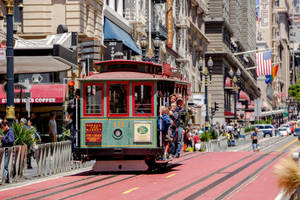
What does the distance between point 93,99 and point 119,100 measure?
28.2 inches

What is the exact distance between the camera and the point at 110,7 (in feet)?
131

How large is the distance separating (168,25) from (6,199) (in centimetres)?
4455

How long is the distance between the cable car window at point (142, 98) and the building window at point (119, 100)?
0.24 meters

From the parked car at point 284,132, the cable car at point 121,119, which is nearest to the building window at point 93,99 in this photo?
the cable car at point 121,119

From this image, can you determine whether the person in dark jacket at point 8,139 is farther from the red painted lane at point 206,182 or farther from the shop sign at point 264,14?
the shop sign at point 264,14

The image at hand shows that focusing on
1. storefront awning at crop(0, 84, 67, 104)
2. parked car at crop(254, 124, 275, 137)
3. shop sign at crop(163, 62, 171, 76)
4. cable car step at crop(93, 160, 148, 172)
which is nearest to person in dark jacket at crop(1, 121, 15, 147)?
cable car step at crop(93, 160, 148, 172)

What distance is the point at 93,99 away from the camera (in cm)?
1850

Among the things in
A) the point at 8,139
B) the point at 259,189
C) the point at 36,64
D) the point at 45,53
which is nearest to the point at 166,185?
the point at 259,189

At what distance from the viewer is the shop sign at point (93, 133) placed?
18328 mm

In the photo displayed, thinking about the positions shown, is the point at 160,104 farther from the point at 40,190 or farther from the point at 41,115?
the point at 41,115

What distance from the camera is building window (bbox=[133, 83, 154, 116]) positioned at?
18.2 m

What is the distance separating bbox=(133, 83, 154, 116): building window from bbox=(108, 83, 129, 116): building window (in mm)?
242

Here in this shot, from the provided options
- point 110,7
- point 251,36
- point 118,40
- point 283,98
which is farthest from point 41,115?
point 283,98

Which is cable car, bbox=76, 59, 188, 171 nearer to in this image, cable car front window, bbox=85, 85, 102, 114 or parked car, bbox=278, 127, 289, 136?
cable car front window, bbox=85, 85, 102, 114
